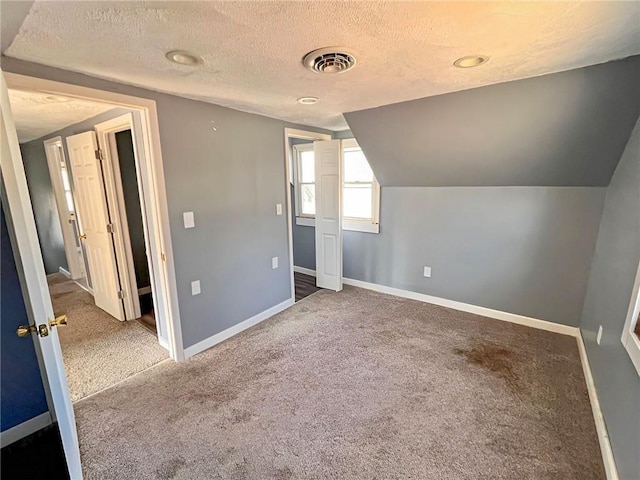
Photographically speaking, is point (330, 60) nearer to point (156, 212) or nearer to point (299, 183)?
point (156, 212)

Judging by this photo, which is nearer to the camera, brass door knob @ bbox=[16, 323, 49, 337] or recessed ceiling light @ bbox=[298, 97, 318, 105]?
brass door knob @ bbox=[16, 323, 49, 337]

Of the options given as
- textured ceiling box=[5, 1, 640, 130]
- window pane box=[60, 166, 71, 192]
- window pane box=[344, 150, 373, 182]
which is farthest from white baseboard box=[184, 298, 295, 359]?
window pane box=[60, 166, 71, 192]

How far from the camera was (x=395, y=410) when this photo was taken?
1973mm

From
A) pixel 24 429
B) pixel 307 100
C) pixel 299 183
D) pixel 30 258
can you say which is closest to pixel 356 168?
pixel 299 183

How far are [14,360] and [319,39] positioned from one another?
8.29 feet

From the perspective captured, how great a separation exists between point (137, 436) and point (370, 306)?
248 centimetres

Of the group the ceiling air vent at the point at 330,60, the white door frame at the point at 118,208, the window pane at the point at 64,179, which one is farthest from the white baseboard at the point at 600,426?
the window pane at the point at 64,179

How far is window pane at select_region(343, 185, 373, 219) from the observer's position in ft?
12.9

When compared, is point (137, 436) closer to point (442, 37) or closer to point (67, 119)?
point (442, 37)

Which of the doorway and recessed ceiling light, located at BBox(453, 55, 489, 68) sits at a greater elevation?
recessed ceiling light, located at BBox(453, 55, 489, 68)

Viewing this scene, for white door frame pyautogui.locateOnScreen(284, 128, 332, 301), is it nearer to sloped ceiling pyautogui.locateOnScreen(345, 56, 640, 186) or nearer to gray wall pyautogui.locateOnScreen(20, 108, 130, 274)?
sloped ceiling pyautogui.locateOnScreen(345, 56, 640, 186)

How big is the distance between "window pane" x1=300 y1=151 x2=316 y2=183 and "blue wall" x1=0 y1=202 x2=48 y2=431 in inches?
133

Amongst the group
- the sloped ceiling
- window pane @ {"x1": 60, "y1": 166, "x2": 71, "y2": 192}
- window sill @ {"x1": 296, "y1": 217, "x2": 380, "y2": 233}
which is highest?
the sloped ceiling

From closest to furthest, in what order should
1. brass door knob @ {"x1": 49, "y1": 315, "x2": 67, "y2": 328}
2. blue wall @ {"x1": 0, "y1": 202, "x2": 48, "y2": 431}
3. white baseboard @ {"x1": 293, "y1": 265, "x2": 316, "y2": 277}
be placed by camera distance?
→ brass door knob @ {"x1": 49, "y1": 315, "x2": 67, "y2": 328}, blue wall @ {"x1": 0, "y1": 202, "x2": 48, "y2": 431}, white baseboard @ {"x1": 293, "y1": 265, "x2": 316, "y2": 277}
